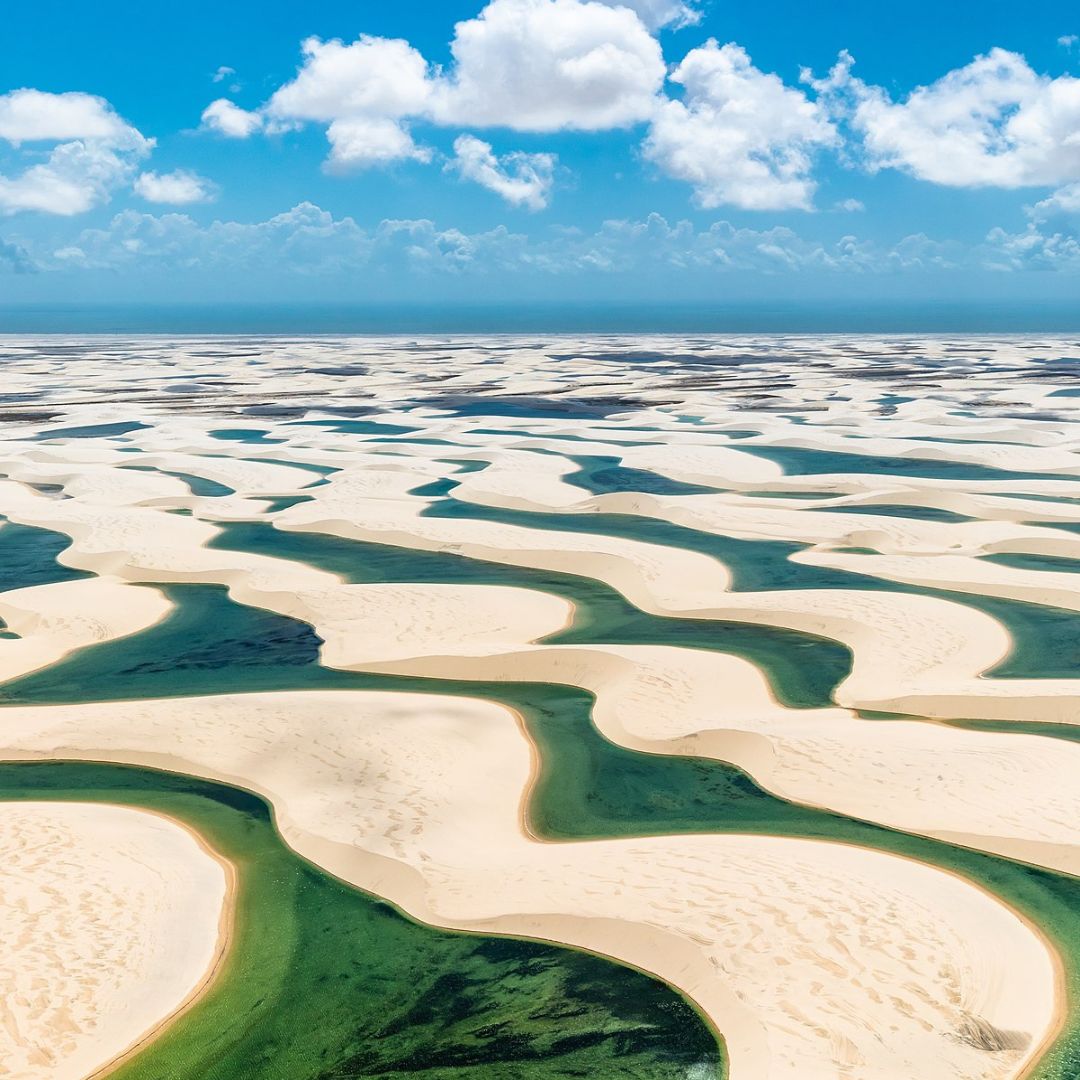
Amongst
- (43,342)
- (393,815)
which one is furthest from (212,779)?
(43,342)

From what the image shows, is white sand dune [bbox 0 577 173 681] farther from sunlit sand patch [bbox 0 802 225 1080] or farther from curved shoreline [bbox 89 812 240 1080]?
sunlit sand patch [bbox 0 802 225 1080]

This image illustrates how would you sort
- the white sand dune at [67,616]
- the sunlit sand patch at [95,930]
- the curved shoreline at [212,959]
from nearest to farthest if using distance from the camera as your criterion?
the curved shoreline at [212,959]
the sunlit sand patch at [95,930]
the white sand dune at [67,616]

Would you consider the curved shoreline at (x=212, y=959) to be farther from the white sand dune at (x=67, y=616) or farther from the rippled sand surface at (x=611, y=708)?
the white sand dune at (x=67, y=616)

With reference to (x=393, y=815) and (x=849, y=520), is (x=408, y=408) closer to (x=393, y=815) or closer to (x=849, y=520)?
(x=849, y=520)

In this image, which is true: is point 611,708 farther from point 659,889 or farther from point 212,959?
point 212,959

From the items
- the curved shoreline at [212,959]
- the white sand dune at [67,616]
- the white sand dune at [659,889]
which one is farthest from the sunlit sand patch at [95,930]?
the white sand dune at [67,616]

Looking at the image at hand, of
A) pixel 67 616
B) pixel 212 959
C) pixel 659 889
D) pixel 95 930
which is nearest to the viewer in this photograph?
pixel 212 959

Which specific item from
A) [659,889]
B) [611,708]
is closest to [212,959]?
[659,889]
